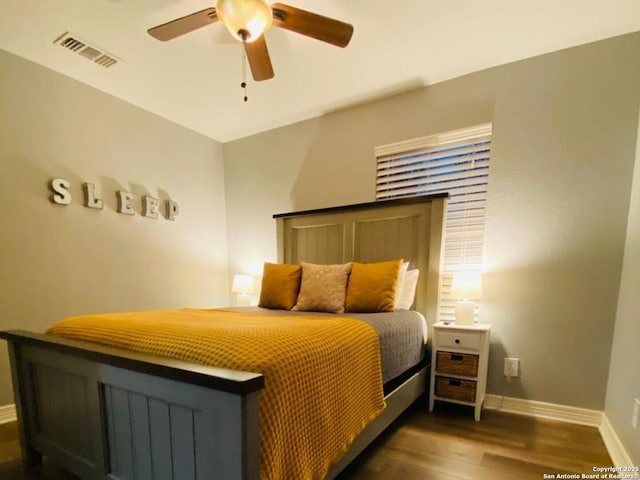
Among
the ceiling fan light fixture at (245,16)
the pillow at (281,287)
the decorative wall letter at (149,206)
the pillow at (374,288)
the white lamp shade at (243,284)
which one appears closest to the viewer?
the ceiling fan light fixture at (245,16)

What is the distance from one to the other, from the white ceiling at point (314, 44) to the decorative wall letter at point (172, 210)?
945mm

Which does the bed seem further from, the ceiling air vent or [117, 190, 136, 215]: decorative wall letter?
the ceiling air vent

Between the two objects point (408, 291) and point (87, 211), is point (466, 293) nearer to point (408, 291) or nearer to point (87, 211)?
point (408, 291)

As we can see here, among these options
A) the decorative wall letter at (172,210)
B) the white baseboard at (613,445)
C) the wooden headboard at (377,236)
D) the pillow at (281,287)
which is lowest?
the white baseboard at (613,445)

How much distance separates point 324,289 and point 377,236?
2.42 feet

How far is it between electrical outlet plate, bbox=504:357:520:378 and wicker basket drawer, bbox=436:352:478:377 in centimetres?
34

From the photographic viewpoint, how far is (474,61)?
2205 mm

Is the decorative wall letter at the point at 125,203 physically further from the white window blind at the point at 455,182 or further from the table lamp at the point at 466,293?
the table lamp at the point at 466,293

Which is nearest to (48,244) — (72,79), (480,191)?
(72,79)

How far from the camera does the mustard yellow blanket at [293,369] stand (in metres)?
0.87

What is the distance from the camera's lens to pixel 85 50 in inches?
81.0

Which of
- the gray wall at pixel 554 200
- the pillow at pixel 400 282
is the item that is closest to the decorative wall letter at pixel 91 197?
the pillow at pixel 400 282

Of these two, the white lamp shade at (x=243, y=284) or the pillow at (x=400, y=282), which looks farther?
the white lamp shade at (x=243, y=284)

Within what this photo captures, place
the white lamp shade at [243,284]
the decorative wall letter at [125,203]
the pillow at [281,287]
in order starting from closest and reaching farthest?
1. the pillow at [281,287]
2. the decorative wall letter at [125,203]
3. the white lamp shade at [243,284]
